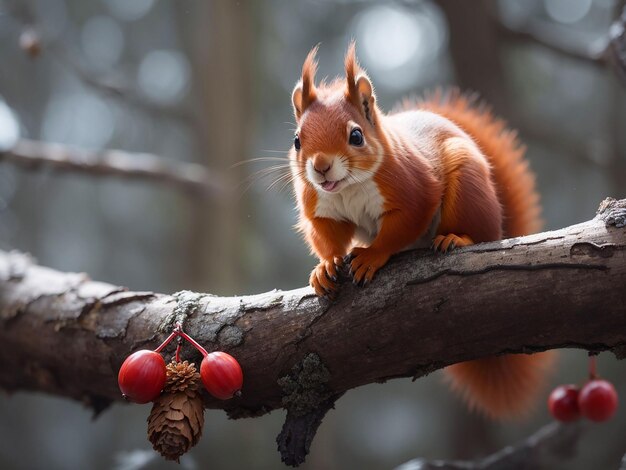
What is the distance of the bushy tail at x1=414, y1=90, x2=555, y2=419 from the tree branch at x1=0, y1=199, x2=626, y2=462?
0.31 metres

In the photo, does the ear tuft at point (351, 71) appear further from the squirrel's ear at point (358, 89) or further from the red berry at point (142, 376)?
the red berry at point (142, 376)

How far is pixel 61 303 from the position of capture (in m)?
1.68

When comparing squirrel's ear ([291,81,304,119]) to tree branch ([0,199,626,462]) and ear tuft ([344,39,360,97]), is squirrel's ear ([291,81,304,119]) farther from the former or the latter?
tree branch ([0,199,626,462])

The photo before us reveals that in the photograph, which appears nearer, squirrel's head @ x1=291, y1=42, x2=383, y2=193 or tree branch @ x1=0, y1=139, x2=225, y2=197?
squirrel's head @ x1=291, y1=42, x2=383, y2=193

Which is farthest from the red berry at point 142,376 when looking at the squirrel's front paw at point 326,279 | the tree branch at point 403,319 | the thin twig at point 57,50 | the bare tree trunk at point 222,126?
the bare tree trunk at point 222,126

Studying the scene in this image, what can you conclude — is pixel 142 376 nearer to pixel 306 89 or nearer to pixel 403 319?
pixel 403 319

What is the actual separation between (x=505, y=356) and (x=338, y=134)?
1.97 feet

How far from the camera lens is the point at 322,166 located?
1.19 metres

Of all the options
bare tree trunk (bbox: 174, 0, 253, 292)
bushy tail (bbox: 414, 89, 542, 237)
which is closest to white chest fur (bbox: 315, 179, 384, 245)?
bushy tail (bbox: 414, 89, 542, 237)

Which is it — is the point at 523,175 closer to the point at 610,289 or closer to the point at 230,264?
the point at 610,289

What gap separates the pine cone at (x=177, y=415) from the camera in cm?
102

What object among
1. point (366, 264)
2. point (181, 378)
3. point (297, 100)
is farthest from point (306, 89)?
point (181, 378)

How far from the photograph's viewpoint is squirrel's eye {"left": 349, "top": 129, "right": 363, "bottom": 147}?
1.24m

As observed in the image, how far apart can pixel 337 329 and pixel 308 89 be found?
51 centimetres
